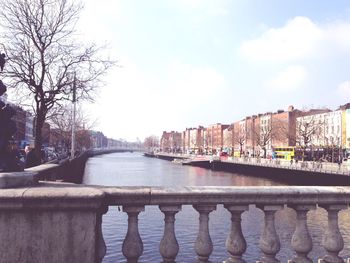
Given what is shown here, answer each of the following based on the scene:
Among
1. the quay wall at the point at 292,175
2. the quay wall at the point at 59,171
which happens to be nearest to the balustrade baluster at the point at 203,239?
the quay wall at the point at 59,171

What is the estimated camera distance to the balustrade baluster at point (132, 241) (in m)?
3.99

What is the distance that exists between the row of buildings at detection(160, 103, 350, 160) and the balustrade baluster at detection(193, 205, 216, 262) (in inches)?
2489

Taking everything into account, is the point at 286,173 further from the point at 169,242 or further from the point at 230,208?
the point at 169,242

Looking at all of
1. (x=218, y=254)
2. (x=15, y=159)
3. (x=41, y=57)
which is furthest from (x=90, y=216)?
(x=41, y=57)

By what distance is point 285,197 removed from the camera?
4184mm

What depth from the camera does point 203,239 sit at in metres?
4.05

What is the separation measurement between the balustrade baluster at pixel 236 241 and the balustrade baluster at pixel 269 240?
198 mm

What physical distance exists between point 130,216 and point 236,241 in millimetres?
1053

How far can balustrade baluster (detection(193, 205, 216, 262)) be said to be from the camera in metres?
4.03

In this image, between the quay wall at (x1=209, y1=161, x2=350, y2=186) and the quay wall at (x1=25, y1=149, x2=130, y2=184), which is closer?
the quay wall at (x1=25, y1=149, x2=130, y2=184)

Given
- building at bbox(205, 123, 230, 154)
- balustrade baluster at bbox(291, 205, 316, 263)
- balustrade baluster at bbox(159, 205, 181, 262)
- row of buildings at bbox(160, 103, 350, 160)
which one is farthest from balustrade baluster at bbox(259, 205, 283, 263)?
building at bbox(205, 123, 230, 154)

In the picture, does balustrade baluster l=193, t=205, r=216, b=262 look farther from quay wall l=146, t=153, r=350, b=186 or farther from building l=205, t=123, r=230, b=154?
building l=205, t=123, r=230, b=154

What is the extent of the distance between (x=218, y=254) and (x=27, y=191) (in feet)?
38.4

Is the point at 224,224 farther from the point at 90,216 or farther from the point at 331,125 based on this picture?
the point at 331,125
